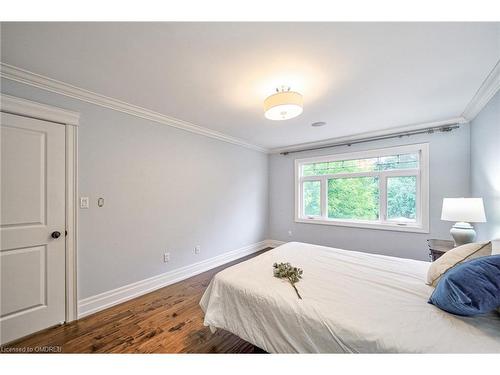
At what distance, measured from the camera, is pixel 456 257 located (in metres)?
1.40

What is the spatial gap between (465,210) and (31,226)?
4.35 meters

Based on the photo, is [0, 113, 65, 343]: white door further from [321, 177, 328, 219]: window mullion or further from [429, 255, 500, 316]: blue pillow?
[321, 177, 328, 219]: window mullion

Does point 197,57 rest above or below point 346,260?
above

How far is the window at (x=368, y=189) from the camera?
3.25 m

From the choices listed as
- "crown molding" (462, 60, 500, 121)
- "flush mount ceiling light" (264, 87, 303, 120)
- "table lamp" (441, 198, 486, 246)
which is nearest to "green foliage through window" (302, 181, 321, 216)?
"table lamp" (441, 198, 486, 246)

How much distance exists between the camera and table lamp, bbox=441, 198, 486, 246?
2.09 meters

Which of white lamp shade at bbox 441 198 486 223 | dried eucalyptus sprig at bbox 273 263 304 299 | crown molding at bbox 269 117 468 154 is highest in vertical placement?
crown molding at bbox 269 117 468 154

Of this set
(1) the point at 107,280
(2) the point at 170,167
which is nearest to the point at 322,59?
(2) the point at 170,167

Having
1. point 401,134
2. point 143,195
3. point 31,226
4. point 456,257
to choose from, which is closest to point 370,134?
point 401,134

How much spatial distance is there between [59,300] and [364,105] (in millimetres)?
3966

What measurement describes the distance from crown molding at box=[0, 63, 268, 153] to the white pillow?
3204 millimetres

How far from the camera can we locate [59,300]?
1977 millimetres
